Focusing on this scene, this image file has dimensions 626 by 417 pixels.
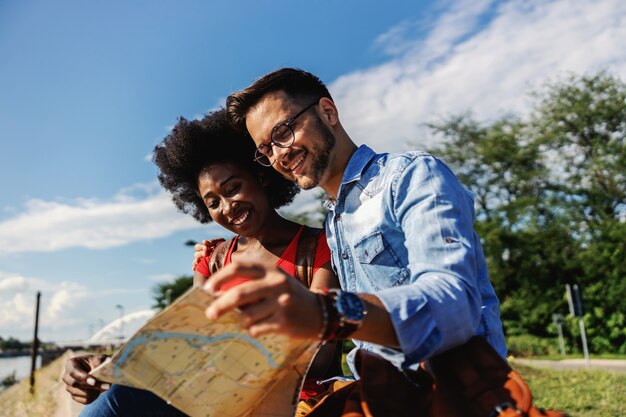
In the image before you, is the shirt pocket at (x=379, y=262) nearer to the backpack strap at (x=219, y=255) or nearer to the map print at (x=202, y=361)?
the map print at (x=202, y=361)

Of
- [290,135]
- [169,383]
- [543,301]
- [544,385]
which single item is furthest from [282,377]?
[543,301]

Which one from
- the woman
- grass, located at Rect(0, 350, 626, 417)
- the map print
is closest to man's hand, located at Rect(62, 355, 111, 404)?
the map print

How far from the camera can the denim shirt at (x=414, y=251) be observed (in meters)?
1.21

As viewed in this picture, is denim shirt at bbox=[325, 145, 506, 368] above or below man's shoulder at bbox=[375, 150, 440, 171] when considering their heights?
below

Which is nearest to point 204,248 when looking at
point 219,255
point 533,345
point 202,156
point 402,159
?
point 219,255

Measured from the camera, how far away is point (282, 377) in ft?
4.85

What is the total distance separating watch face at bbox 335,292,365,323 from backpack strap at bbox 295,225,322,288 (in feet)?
4.04

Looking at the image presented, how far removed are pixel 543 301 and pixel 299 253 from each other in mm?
27732

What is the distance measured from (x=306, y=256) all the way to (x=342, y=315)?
133 centimetres

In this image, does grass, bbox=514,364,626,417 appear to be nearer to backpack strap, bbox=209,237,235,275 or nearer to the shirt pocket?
backpack strap, bbox=209,237,235,275

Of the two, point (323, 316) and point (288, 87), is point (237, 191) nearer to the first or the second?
point (288, 87)

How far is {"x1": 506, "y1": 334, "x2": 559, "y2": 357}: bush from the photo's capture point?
25.4 meters

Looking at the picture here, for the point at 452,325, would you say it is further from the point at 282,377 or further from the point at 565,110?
the point at 565,110

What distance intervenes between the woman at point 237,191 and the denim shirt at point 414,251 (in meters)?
0.45
